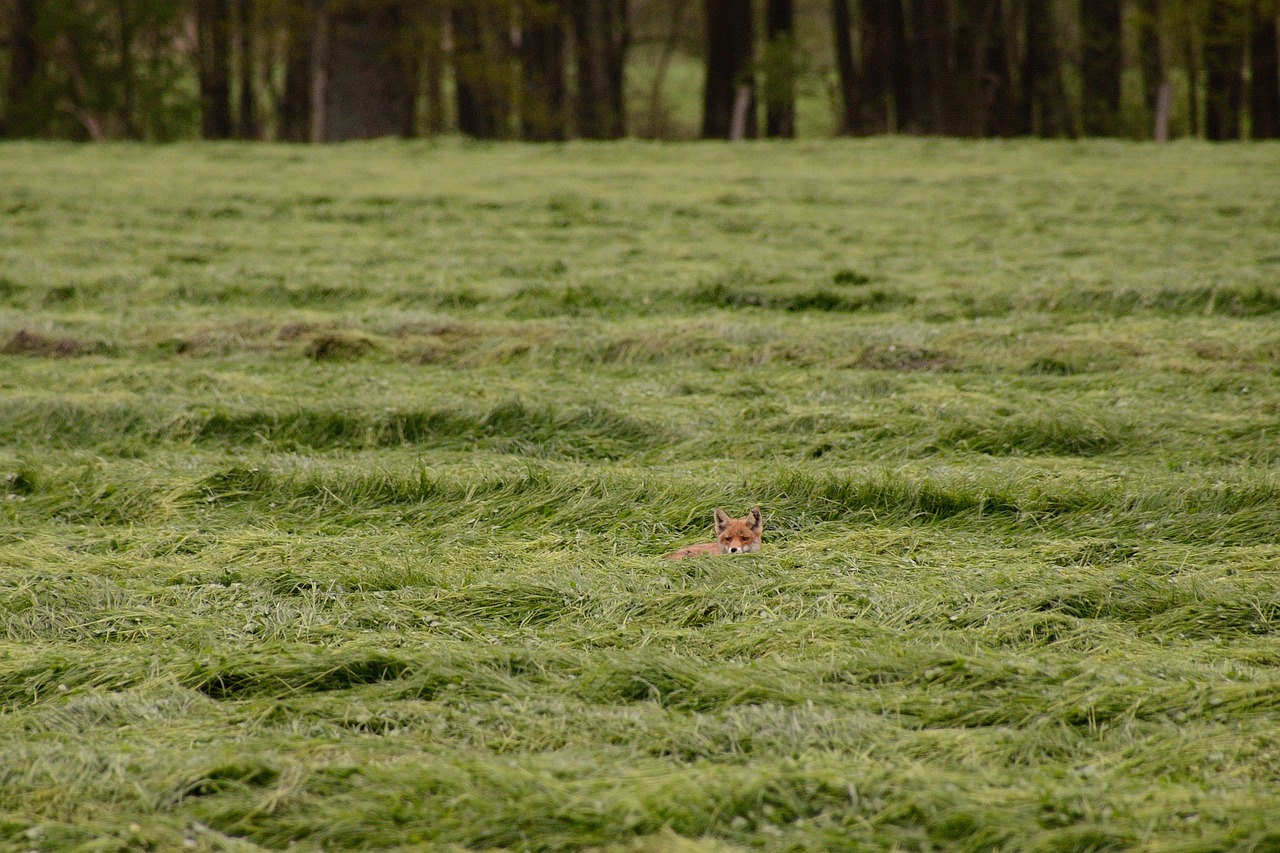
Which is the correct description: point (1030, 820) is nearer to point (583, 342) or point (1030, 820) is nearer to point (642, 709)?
point (642, 709)

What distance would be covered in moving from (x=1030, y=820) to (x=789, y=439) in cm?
414

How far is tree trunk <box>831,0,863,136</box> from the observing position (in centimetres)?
3212

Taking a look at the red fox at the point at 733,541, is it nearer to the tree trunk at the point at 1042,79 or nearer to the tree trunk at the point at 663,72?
the tree trunk at the point at 1042,79

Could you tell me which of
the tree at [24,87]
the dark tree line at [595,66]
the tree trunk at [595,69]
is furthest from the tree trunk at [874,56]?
the tree at [24,87]

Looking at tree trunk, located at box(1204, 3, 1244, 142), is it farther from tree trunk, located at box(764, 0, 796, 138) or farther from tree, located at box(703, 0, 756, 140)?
tree, located at box(703, 0, 756, 140)

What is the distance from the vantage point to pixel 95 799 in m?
3.36

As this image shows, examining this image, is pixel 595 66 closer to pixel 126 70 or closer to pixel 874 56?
pixel 874 56

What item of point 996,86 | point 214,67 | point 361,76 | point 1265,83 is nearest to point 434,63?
point 361,76

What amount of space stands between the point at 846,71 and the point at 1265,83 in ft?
36.2

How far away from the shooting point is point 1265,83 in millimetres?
27344

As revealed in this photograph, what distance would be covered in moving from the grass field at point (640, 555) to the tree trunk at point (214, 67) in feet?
81.3

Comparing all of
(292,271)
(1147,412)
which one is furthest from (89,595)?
(292,271)

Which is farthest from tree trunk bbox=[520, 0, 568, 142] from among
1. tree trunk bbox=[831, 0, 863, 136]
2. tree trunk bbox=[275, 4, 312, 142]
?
tree trunk bbox=[831, 0, 863, 136]

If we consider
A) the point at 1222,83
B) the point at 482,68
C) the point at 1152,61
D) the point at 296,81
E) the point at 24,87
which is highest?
the point at 296,81
